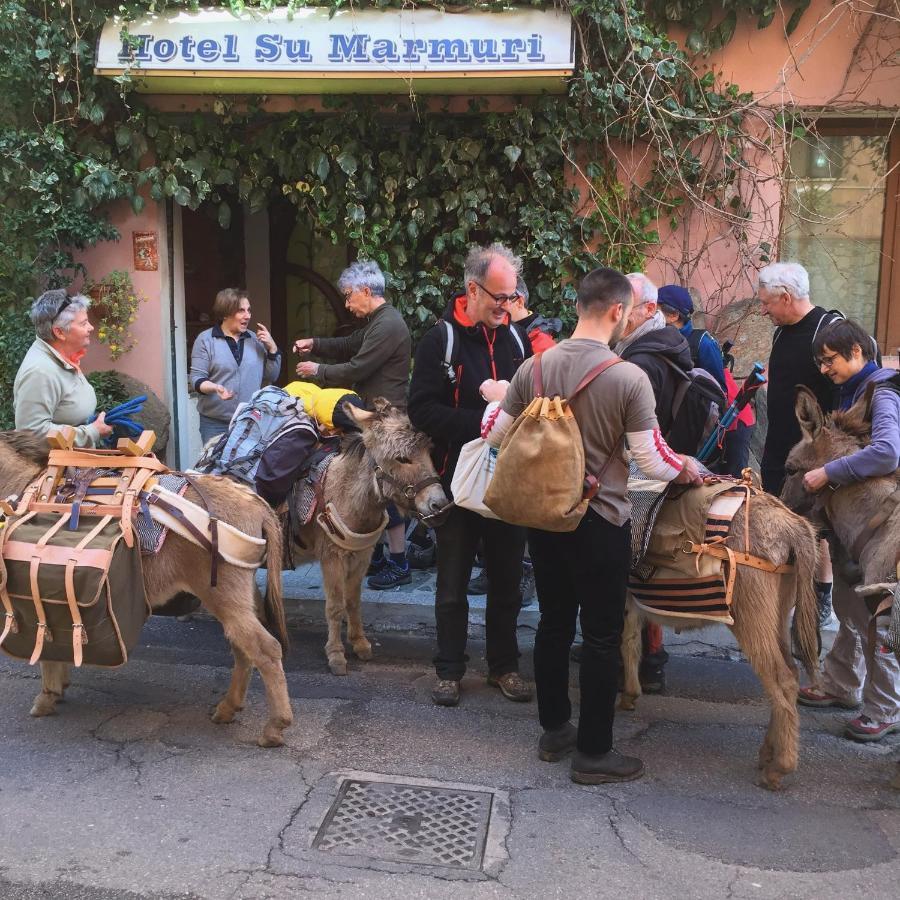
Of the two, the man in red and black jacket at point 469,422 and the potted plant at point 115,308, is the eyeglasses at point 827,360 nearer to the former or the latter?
Answer: the man in red and black jacket at point 469,422

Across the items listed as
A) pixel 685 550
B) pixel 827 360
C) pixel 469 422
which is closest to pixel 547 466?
pixel 685 550

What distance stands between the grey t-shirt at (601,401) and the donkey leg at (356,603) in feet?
6.41

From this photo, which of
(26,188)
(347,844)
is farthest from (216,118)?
(347,844)

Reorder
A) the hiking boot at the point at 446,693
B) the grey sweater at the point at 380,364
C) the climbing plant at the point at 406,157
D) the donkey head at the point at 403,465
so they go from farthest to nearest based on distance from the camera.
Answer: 1. the climbing plant at the point at 406,157
2. the grey sweater at the point at 380,364
3. the hiking boot at the point at 446,693
4. the donkey head at the point at 403,465

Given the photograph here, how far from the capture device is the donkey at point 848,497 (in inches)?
161

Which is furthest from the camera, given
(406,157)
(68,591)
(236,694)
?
(406,157)

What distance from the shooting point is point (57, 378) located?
197 inches

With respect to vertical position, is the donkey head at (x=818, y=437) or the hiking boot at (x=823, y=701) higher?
the donkey head at (x=818, y=437)

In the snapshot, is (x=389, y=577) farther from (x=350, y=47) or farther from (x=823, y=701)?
(x=350, y=47)

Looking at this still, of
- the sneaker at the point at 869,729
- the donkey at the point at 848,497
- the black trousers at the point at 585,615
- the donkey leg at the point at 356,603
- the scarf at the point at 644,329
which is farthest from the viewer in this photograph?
the donkey leg at the point at 356,603

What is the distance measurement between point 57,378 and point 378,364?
2301 millimetres

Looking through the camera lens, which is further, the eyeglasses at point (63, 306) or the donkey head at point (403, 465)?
the eyeglasses at point (63, 306)

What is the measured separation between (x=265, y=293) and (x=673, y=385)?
7008mm

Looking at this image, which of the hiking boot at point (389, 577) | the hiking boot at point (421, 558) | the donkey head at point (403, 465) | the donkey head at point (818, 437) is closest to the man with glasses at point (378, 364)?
the hiking boot at point (389, 577)
